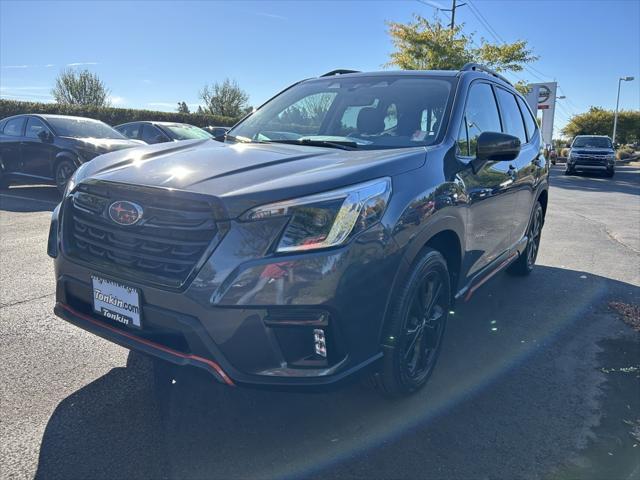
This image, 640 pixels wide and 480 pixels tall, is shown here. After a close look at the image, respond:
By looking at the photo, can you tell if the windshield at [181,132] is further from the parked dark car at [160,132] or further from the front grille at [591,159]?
the front grille at [591,159]

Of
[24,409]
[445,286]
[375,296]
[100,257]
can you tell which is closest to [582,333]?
[445,286]

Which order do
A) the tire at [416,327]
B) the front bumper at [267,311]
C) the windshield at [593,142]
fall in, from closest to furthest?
1. the front bumper at [267,311]
2. the tire at [416,327]
3. the windshield at [593,142]

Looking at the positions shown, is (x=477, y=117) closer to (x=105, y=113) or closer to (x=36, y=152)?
(x=36, y=152)

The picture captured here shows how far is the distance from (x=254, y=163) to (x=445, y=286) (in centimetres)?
132

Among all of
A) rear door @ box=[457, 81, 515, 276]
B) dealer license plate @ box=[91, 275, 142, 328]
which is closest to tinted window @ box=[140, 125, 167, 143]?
rear door @ box=[457, 81, 515, 276]

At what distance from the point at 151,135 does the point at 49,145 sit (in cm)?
340

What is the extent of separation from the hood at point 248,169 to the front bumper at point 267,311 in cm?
19

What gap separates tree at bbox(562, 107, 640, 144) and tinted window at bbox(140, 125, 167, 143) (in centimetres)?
5361

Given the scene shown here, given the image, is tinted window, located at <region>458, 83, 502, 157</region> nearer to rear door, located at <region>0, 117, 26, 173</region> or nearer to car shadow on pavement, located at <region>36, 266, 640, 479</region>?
car shadow on pavement, located at <region>36, 266, 640, 479</region>

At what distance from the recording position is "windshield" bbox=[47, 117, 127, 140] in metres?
9.18

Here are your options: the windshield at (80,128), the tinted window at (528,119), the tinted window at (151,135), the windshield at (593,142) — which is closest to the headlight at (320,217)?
the tinted window at (528,119)

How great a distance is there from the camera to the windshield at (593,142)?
22219 millimetres

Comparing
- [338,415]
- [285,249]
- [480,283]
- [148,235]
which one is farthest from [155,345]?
[480,283]

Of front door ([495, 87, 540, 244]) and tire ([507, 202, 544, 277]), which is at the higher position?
front door ([495, 87, 540, 244])
